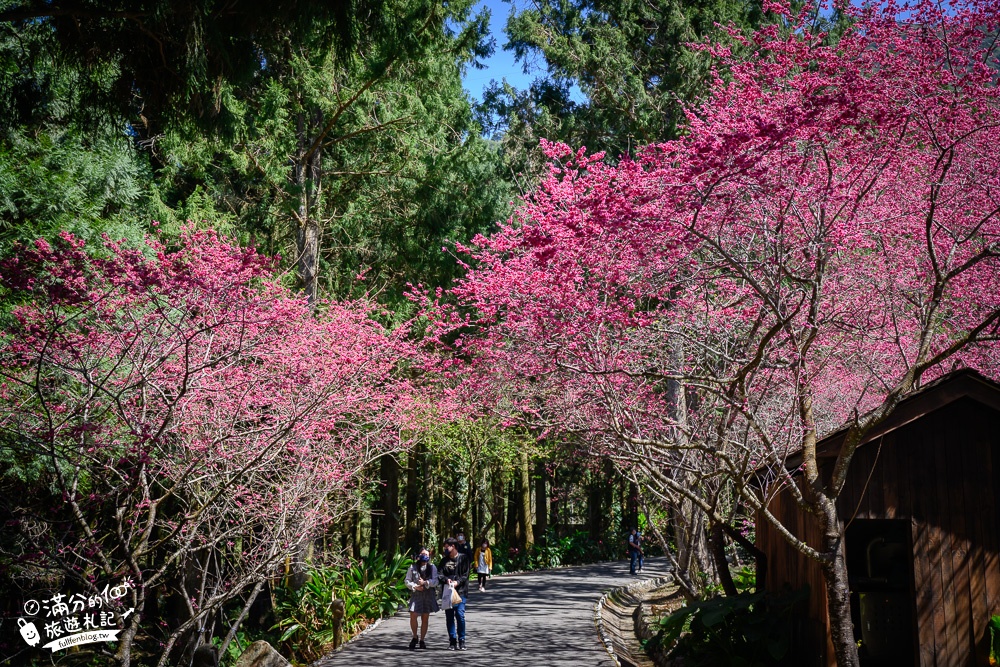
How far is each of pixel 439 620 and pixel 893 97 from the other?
13023mm

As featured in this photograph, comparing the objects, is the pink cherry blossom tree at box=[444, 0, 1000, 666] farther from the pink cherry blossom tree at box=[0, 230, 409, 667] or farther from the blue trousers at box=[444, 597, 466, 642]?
the blue trousers at box=[444, 597, 466, 642]

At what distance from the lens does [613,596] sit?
64.6 ft

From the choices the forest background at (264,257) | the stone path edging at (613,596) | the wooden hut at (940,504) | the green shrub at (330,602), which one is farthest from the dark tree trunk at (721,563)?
the green shrub at (330,602)

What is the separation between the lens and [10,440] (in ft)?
28.1

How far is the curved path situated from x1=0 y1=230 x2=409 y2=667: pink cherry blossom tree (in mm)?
2366

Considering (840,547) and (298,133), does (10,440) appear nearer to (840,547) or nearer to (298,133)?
(840,547)

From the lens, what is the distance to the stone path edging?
1236 centimetres

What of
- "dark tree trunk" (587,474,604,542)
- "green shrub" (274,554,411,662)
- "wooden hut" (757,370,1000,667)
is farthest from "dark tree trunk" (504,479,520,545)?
"wooden hut" (757,370,1000,667)

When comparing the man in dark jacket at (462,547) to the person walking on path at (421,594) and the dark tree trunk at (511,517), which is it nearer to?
the person walking on path at (421,594)

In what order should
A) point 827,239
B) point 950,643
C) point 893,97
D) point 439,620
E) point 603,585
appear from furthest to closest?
point 603,585, point 439,620, point 950,643, point 827,239, point 893,97

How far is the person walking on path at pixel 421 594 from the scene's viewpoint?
39.5 feet

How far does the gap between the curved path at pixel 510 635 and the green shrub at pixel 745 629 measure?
65.3 inches

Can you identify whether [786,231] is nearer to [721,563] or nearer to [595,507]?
[721,563]

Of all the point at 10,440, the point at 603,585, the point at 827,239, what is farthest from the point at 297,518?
the point at 603,585
